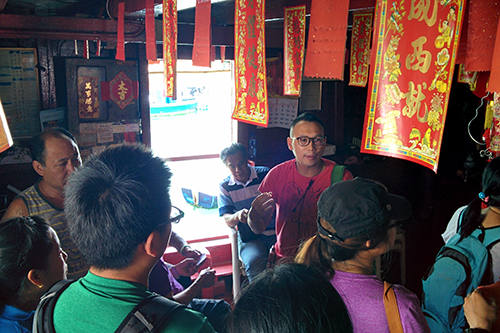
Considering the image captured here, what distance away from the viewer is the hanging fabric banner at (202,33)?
232cm

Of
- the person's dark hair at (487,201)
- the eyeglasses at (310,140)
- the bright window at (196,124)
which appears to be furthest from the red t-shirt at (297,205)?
the bright window at (196,124)

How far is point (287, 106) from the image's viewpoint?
502 centimetres

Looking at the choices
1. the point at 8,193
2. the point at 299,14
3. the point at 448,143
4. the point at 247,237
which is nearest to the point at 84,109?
the point at 8,193

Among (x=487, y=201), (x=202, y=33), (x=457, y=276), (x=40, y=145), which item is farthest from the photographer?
(x=202, y=33)

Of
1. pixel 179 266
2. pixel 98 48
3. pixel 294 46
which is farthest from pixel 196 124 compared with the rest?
pixel 179 266

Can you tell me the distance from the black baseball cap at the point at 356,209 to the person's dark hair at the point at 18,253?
1125mm

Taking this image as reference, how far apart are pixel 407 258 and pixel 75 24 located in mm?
4412

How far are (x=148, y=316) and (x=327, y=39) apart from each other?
4.74 feet

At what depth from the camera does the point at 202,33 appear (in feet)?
7.84

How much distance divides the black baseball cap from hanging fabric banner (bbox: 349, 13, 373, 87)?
2.80 m

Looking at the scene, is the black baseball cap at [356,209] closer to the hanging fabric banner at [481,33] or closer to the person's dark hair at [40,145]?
the hanging fabric banner at [481,33]

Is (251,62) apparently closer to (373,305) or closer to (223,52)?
(373,305)

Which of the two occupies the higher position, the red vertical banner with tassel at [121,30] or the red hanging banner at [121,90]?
the red vertical banner with tassel at [121,30]

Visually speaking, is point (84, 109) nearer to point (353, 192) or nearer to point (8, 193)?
point (8, 193)
